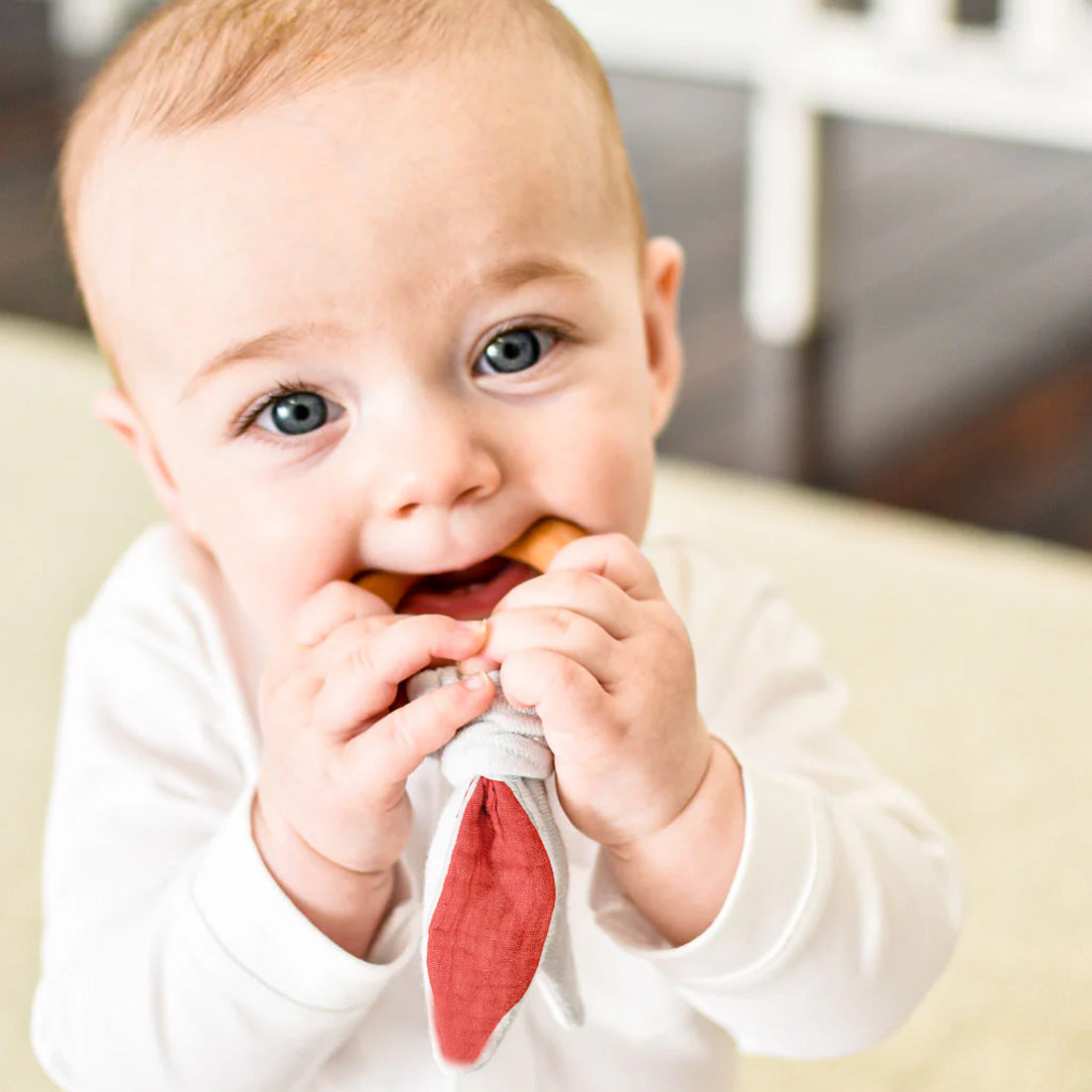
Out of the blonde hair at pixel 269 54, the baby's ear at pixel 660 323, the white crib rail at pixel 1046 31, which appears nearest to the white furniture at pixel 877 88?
the white crib rail at pixel 1046 31

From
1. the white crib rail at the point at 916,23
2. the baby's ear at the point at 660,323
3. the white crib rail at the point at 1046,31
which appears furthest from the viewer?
the white crib rail at the point at 916,23

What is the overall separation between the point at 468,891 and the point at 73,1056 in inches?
9.3

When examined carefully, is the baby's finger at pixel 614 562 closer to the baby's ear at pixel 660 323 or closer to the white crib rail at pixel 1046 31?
the baby's ear at pixel 660 323

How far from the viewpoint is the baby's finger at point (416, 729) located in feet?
1.83

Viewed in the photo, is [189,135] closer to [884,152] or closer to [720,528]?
[720,528]

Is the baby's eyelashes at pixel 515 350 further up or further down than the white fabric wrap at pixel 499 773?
further up

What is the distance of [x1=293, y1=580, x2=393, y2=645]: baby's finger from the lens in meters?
0.60

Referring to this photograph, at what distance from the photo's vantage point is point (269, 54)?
24.2 inches

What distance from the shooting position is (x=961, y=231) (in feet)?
7.57

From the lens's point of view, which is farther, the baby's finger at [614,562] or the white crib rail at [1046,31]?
the white crib rail at [1046,31]

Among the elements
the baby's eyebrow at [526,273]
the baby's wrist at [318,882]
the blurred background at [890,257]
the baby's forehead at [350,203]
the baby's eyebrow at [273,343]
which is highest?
the baby's forehead at [350,203]

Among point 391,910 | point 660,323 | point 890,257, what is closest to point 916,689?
point 660,323

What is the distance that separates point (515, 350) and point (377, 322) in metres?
0.06

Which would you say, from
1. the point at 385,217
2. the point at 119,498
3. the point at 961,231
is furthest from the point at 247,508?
the point at 961,231
